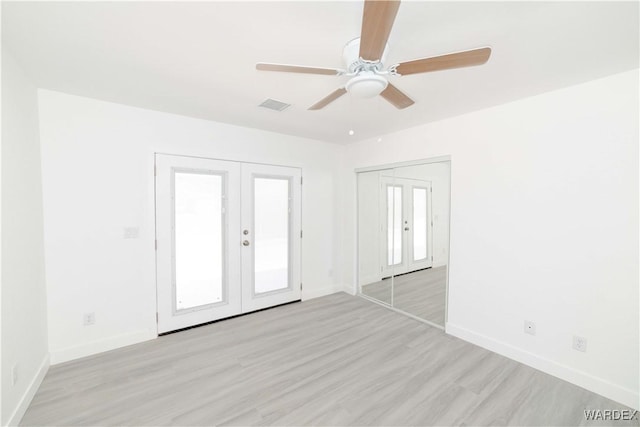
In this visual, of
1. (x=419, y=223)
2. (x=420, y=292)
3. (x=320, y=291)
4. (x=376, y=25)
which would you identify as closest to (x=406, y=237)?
(x=419, y=223)

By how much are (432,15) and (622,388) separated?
9.80 feet

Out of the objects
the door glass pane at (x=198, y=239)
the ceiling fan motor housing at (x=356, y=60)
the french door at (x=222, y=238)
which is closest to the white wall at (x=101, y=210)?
the french door at (x=222, y=238)

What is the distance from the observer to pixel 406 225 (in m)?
3.78

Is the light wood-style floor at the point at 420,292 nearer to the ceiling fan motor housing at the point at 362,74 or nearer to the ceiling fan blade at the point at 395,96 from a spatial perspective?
the ceiling fan blade at the point at 395,96

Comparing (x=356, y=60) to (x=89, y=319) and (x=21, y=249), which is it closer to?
(x=21, y=249)

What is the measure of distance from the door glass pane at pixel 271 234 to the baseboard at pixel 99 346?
4.40 ft

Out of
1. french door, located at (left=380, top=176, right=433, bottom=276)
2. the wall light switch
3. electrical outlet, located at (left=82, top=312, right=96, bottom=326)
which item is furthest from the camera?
french door, located at (left=380, top=176, right=433, bottom=276)

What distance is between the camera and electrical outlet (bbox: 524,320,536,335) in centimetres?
245

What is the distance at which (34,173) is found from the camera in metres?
2.21

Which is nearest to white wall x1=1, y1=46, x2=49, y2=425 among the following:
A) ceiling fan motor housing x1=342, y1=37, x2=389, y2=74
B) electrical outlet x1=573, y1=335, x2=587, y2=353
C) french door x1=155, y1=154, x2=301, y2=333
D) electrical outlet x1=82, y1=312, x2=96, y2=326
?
electrical outlet x1=82, y1=312, x2=96, y2=326

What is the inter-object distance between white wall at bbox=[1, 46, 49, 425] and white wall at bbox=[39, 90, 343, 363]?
0.35 feet

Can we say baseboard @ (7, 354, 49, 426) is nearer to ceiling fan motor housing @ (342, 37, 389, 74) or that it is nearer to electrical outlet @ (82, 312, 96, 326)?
electrical outlet @ (82, 312, 96, 326)

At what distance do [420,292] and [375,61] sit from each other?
317 cm

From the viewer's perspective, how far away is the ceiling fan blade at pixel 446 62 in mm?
1299
